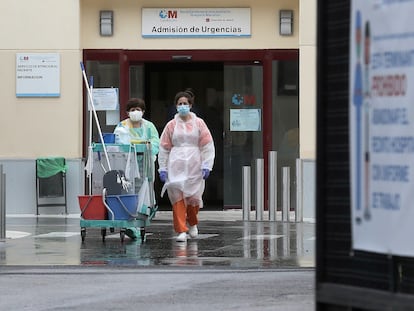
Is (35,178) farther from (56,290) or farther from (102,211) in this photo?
(56,290)

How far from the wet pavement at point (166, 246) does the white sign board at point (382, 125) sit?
19.4 ft

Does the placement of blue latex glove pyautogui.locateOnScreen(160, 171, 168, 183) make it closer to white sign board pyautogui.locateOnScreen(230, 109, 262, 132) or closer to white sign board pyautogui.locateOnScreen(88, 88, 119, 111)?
white sign board pyautogui.locateOnScreen(88, 88, 119, 111)

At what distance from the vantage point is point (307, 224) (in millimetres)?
15688

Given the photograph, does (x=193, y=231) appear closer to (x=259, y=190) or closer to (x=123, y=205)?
(x=123, y=205)

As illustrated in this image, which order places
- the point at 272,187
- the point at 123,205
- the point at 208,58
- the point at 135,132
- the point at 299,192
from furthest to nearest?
the point at 208,58
the point at 272,187
the point at 299,192
the point at 135,132
the point at 123,205

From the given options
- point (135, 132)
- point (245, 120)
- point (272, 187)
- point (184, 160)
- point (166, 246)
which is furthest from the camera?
point (245, 120)

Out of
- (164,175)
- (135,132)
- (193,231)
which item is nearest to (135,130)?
(135,132)

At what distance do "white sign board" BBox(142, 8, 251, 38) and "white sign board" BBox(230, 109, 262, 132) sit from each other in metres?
1.42

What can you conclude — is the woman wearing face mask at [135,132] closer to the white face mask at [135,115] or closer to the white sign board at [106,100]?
the white face mask at [135,115]

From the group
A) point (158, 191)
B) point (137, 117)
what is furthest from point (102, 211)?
point (158, 191)

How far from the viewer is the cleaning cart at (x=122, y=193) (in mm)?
12398

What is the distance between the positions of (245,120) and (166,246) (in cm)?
653

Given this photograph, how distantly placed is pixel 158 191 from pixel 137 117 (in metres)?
6.06

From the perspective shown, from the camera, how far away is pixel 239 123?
18.4 metres
